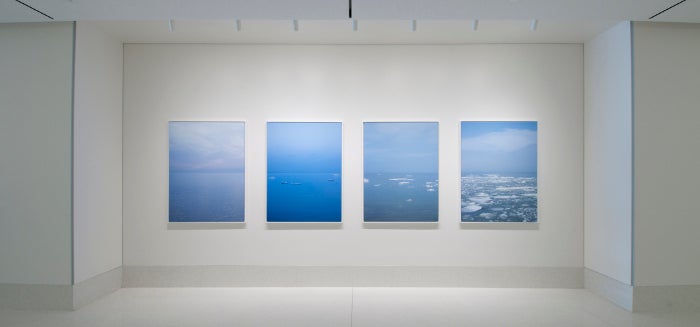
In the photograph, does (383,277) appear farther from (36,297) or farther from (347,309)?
(36,297)

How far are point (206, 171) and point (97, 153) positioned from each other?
2.17m

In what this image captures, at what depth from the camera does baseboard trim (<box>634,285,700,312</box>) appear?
8.96 m

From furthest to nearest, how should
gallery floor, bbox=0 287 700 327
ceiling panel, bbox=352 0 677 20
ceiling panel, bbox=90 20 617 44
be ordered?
ceiling panel, bbox=90 20 617 44
gallery floor, bbox=0 287 700 327
ceiling panel, bbox=352 0 677 20

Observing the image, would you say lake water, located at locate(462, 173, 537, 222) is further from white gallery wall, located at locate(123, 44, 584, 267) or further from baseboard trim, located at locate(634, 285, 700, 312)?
baseboard trim, located at locate(634, 285, 700, 312)

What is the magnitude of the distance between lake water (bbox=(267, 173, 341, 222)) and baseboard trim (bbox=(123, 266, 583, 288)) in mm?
1147

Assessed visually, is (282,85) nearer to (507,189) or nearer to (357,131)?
(357,131)

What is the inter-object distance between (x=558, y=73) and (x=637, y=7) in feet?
9.68

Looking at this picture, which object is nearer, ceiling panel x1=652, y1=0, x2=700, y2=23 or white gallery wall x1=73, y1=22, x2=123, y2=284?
ceiling panel x1=652, y1=0, x2=700, y2=23

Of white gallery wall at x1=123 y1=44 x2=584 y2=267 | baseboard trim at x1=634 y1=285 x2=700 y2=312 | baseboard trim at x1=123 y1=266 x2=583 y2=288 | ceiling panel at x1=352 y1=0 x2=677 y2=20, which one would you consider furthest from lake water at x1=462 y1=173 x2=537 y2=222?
ceiling panel at x1=352 y1=0 x2=677 y2=20

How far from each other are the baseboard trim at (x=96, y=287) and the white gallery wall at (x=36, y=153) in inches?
13.6

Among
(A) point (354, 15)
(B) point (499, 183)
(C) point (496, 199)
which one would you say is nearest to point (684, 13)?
(B) point (499, 183)

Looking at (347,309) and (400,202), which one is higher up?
(400,202)

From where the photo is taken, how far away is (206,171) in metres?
10.8

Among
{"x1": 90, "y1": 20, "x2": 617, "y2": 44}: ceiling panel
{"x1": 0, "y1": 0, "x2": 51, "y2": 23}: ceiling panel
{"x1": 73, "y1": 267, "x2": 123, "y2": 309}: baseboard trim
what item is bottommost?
{"x1": 73, "y1": 267, "x2": 123, "y2": 309}: baseboard trim
